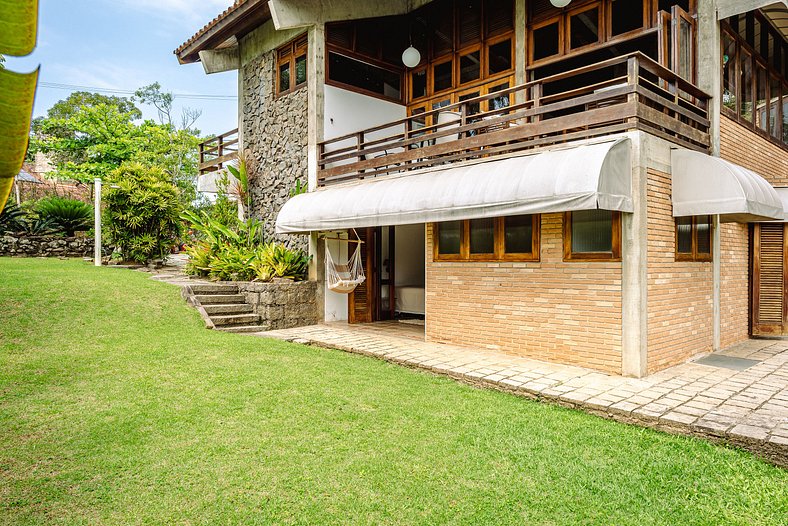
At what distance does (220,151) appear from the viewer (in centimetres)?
1661

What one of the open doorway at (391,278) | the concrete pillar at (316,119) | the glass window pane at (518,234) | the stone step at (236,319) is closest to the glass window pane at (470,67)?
the concrete pillar at (316,119)

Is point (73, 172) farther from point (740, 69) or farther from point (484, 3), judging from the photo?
point (740, 69)

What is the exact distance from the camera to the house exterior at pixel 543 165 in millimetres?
7410

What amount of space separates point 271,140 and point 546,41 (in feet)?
25.9

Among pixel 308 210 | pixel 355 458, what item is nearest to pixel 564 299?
pixel 355 458

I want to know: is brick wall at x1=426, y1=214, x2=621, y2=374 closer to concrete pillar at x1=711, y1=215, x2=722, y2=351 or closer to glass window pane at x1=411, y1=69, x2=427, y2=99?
concrete pillar at x1=711, y1=215, x2=722, y2=351

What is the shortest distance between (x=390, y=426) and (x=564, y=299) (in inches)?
159

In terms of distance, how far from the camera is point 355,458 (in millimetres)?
4590

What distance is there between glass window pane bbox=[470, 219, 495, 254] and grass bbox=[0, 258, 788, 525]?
2973mm

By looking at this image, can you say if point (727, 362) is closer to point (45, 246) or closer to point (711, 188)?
point (711, 188)

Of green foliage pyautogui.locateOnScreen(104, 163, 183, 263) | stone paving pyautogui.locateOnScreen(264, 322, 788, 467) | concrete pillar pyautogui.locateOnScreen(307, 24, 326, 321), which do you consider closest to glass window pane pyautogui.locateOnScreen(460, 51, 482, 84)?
concrete pillar pyautogui.locateOnScreen(307, 24, 326, 321)

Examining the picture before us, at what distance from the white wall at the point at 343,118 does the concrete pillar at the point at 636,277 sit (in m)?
7.46

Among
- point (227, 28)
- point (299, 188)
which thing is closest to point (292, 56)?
point (227, 28)

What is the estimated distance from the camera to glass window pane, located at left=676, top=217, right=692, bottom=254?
8253 millimetres
